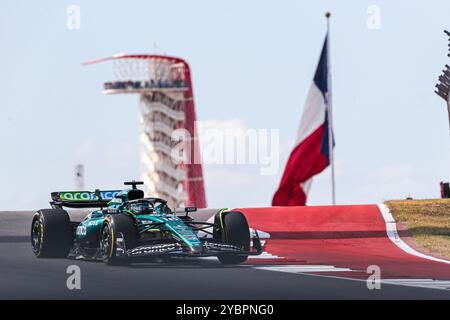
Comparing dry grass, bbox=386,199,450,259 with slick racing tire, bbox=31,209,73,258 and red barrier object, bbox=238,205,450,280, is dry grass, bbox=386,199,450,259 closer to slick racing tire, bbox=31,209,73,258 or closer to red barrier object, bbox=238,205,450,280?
red barrier object, bbox=238,205,450,280

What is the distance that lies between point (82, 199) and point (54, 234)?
Result: 2.09m

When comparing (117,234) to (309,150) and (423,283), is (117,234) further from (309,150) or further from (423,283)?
(309,150)

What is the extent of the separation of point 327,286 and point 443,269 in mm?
6193

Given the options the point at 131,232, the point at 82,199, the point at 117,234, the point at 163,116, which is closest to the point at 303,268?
the point at 131,232

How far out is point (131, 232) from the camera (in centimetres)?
2244

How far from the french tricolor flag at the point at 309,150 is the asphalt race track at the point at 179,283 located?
2610 cm

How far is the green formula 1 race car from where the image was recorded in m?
22.4

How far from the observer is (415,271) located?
23969 millimetres

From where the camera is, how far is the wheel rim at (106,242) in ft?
74.6

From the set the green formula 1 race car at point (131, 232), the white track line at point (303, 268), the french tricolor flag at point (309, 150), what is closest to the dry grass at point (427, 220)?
the white track line at point (303, 268)

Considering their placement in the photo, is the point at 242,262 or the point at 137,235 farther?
the point at 242,262

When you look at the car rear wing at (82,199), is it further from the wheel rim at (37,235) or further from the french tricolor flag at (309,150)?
the french tricolor flag at (309,150)
